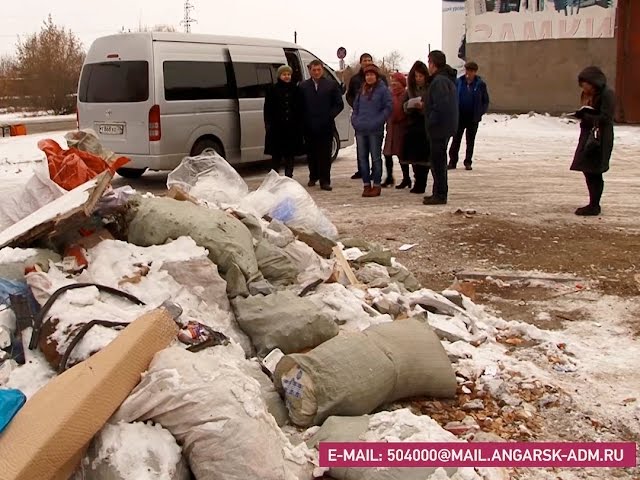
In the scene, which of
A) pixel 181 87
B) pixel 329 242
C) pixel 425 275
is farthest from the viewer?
pixel 181 87

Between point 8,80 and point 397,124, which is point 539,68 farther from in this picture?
point 8,80

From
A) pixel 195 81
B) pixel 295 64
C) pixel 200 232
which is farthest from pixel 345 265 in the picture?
pixel 295 64

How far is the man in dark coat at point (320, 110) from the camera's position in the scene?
9.77 m

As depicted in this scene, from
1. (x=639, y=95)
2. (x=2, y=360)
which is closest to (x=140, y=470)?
(x=2, y=360)

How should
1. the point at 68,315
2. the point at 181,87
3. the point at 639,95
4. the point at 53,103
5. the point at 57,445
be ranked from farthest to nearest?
the point at 53,103, the point at 639,95, the point at 181,87, the point at 68,315, the point at 57,445

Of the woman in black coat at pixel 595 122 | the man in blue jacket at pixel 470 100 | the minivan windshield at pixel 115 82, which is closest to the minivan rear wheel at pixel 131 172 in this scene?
the minivan windshield at pixel 115 82

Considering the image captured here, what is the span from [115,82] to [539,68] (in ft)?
46.3

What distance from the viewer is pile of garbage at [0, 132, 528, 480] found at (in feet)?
8.57

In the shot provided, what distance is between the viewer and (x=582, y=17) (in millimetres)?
19406

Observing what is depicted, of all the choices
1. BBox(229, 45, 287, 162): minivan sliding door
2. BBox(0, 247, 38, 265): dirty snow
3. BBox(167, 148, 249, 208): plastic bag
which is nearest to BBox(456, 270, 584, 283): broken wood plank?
BBox(167, 148, 249, 208): plastic bag

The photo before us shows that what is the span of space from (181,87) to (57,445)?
8232mm

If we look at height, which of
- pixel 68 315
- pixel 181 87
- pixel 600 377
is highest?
pixel 181 87

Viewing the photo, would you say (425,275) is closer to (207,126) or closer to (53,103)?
(207,126)

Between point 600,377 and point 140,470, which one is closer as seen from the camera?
point 140,470
